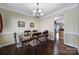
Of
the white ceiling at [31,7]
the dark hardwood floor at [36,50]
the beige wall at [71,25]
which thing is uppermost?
the white ceiling at [31,7]

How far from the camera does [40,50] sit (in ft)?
7.14

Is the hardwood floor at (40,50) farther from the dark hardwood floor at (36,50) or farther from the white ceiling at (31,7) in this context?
the white ceiling at (31,7)

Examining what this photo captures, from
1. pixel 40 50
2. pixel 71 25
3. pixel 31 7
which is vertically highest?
pixel 31 7

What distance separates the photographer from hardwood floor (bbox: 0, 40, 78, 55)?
2129mm

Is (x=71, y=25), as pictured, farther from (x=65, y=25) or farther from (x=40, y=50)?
(x=40, y=50)

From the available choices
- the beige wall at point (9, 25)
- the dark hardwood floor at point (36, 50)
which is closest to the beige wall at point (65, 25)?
the beige wall at point (9, 25)

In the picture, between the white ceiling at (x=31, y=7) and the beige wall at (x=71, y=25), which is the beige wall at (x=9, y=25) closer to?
the white ceiling at (x=31, y=7)

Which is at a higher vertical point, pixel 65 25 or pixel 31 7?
pixel 31 7

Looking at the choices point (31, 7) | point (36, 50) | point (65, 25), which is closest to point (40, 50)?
point (36, 50)

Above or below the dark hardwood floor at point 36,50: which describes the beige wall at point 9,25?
above

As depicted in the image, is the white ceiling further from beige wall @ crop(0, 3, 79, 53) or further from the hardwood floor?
the hardwood floor

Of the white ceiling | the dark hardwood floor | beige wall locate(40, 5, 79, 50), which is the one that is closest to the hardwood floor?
the dark hardwood floor

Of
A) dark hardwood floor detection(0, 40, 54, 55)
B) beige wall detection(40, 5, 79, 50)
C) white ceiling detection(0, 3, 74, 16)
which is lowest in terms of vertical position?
dark hardwood floor detection(0, 40, 54, 55)

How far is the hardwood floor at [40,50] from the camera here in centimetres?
213
